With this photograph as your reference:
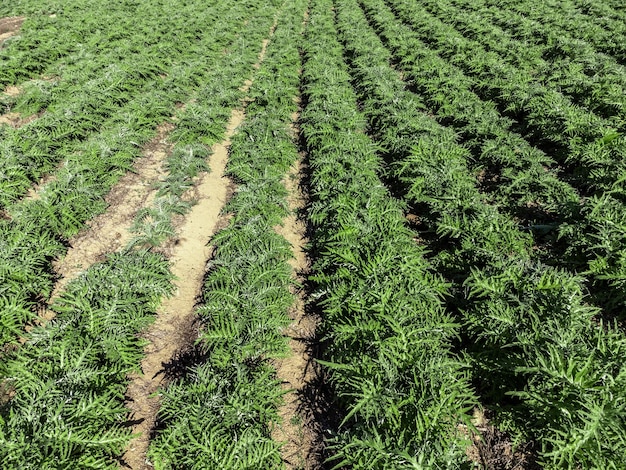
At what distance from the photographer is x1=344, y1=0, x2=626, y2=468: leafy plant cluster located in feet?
7.88

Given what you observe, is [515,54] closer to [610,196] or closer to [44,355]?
[610,196]

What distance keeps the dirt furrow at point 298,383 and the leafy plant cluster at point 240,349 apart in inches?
7.0

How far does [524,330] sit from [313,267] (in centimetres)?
234

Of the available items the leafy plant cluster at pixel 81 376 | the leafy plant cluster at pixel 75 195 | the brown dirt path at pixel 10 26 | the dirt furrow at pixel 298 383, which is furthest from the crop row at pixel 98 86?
the dirt furrow at pixel 298 383

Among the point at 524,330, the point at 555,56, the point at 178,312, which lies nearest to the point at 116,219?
the point at 178,312

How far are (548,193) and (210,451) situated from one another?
18.4 feet

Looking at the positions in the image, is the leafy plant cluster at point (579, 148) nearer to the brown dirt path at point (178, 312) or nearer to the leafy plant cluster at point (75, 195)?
the brown dirt path at point (178, 312)

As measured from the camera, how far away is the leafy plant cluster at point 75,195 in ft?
12.1

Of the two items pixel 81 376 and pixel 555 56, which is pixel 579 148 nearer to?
pixel 555 56

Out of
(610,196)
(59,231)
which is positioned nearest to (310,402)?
(59,231)

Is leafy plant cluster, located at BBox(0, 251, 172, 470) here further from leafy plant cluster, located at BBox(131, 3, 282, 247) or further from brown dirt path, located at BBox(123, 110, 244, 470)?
leafy plant cluster, located at BBox(131, 3, 282, 247)

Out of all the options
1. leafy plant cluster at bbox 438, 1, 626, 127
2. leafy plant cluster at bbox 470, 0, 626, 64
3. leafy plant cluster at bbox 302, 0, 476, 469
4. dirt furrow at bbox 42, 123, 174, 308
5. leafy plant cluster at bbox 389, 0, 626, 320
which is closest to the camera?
leafy plant cluster at bbox 302, 0, 476, 469

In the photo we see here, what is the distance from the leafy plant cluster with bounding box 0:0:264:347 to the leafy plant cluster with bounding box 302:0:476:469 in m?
2.96

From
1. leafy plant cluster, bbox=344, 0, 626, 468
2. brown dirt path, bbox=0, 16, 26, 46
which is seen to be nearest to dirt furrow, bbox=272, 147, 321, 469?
leafy plant cluster, bbox=344, 0, 626, 468
